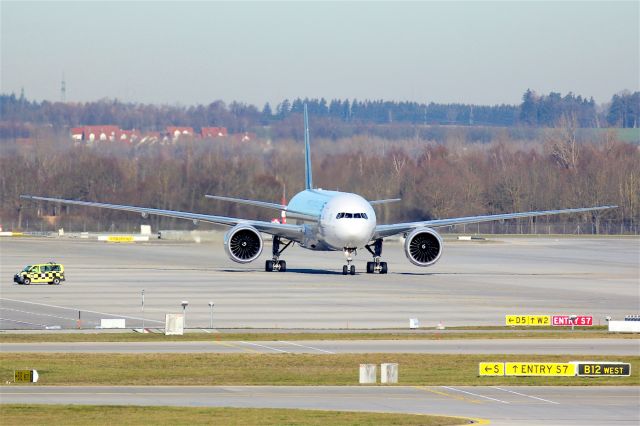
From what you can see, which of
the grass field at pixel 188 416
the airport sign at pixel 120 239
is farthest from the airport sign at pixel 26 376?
the airport sign at pixel 120 239

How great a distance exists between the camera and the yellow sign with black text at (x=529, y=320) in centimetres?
4862

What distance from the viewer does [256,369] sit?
36469 mm

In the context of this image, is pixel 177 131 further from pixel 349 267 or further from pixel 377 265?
pixel 349 267

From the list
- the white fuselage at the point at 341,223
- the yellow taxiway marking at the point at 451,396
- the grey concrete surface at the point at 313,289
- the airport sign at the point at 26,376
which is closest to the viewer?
the yellow taxiway marking at the point at 451,396

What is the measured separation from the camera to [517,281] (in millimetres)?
69938

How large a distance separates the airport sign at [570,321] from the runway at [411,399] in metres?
15.2

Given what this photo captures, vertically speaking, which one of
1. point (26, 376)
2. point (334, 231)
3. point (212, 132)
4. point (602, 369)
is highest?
point (212, 132)

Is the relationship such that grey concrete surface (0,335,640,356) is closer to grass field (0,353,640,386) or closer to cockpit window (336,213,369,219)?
grass field (0,353,640,386)

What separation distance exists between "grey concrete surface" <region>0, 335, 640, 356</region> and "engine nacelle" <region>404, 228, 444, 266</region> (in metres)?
25.1

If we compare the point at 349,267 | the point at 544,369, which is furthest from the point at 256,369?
the point at 349,267

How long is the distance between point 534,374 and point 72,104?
14305 cm

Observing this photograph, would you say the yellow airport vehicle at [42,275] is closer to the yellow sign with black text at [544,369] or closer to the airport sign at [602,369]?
the yellow sign with black text at [544,369]

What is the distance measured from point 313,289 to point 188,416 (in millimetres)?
35788

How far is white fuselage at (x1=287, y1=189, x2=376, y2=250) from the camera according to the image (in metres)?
65.9
